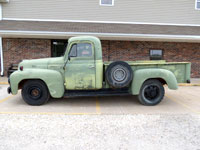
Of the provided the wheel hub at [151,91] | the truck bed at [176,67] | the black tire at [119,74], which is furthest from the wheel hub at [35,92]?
the wheel hub at [151,91]

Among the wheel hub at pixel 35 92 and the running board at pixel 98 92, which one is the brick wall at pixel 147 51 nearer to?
the running board at pixel 98 92

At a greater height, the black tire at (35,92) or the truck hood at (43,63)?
the truck hood at (43,63)

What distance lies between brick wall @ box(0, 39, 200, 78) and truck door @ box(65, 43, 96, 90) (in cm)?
601

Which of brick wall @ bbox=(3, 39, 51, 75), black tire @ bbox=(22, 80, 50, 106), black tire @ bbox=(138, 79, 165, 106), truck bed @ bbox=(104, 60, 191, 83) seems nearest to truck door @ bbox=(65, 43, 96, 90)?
black tire @ bbox=(22, 80, 50, 106)

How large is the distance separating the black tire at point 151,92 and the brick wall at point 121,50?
241 inches

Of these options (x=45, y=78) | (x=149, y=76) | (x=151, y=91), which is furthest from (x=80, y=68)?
(x=151, y=91)

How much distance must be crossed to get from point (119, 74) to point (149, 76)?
3.18ft

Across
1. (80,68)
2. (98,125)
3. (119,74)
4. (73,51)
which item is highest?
(73,51)

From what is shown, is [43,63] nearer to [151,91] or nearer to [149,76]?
[149,76]

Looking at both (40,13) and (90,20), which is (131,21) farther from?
(40,13)

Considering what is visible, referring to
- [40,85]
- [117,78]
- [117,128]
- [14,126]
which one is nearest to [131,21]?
[117,78]

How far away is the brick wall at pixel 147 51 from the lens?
34.9ft

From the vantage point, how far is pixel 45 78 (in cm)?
451

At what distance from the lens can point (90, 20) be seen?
1116 cm
